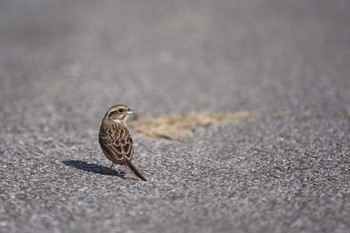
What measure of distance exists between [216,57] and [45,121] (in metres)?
7.42

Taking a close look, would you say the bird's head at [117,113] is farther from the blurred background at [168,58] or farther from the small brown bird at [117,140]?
the blurred background at [168,58]

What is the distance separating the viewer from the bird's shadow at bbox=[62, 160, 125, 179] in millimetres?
8842

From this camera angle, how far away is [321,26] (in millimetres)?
21891

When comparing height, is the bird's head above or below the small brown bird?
above

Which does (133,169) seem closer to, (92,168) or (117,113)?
(92,168)

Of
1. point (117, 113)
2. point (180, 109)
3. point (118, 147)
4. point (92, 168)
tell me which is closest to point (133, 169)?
point (118, 147)

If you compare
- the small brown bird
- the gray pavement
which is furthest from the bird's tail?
the gray pavement

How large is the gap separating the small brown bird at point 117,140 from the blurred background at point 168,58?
9.53ft

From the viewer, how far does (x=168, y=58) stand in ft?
60.1

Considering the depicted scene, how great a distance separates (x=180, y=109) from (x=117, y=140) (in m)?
5.04

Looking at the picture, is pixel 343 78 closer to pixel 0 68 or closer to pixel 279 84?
pixel 279 84

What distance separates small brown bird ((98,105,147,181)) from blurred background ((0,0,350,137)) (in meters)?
2.91

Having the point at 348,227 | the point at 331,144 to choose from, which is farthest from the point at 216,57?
the point at 348,227

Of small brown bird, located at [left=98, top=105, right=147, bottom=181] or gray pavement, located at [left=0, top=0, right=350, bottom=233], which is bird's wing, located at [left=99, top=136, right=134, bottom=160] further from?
gray pavement, located at [left=0, top=0, right=350, bottom=233]
